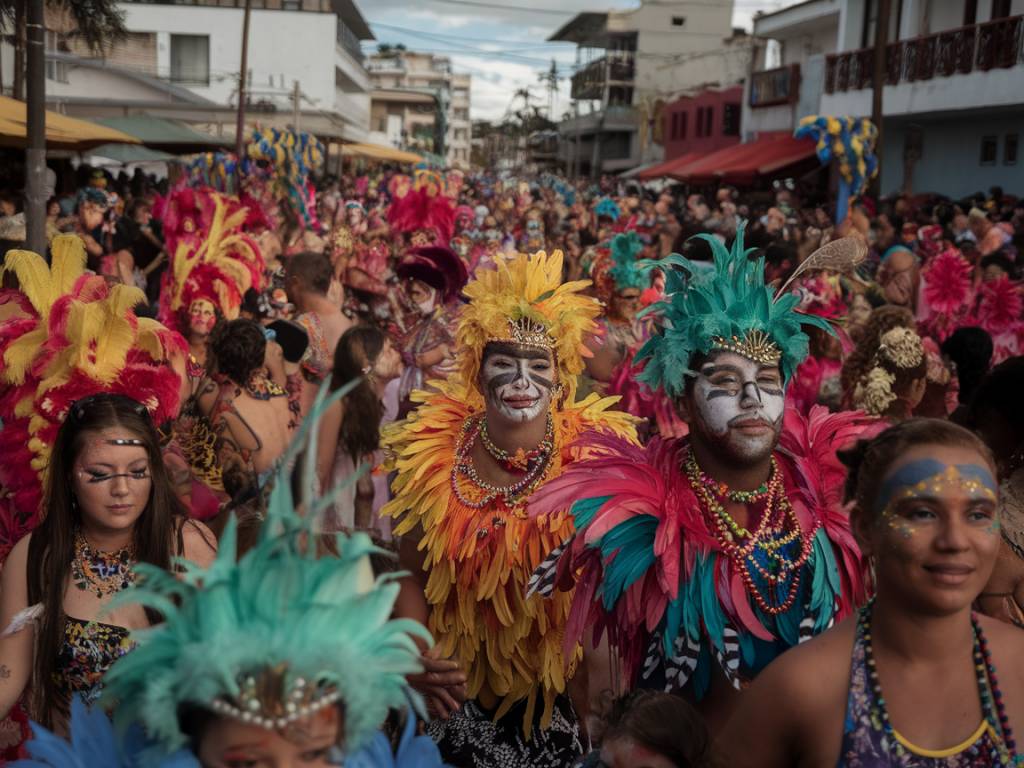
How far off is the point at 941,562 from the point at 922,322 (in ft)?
25.0

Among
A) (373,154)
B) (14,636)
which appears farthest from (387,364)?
(373,154)

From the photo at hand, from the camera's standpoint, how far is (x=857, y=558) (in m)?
3.58

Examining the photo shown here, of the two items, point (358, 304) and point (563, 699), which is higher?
point (358, 304)

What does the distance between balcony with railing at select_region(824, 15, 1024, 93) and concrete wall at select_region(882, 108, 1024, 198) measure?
50.3 inches

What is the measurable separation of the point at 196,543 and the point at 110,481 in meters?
0.33

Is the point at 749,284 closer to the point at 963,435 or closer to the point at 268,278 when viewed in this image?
the point at 963,435

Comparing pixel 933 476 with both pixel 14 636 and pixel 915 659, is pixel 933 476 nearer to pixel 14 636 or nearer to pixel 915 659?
pixel 915 659

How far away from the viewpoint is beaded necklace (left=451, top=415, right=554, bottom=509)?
4.41 m

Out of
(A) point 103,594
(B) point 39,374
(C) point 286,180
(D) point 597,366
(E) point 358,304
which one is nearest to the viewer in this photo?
(A) point 103,594

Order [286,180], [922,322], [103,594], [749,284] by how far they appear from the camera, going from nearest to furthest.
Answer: [103,594], [749,284], [922,322], [286,180]

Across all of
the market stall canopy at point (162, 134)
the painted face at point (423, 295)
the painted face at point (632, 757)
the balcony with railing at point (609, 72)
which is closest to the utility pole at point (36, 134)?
the painted face at point (423, 295)

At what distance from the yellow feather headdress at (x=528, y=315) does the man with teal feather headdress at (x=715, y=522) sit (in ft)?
2.73

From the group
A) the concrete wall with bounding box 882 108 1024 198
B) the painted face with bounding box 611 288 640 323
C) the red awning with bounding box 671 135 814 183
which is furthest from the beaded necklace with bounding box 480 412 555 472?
the red awning with bounding box 671 135 814 183

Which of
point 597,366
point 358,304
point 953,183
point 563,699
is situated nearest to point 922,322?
point 597,366
